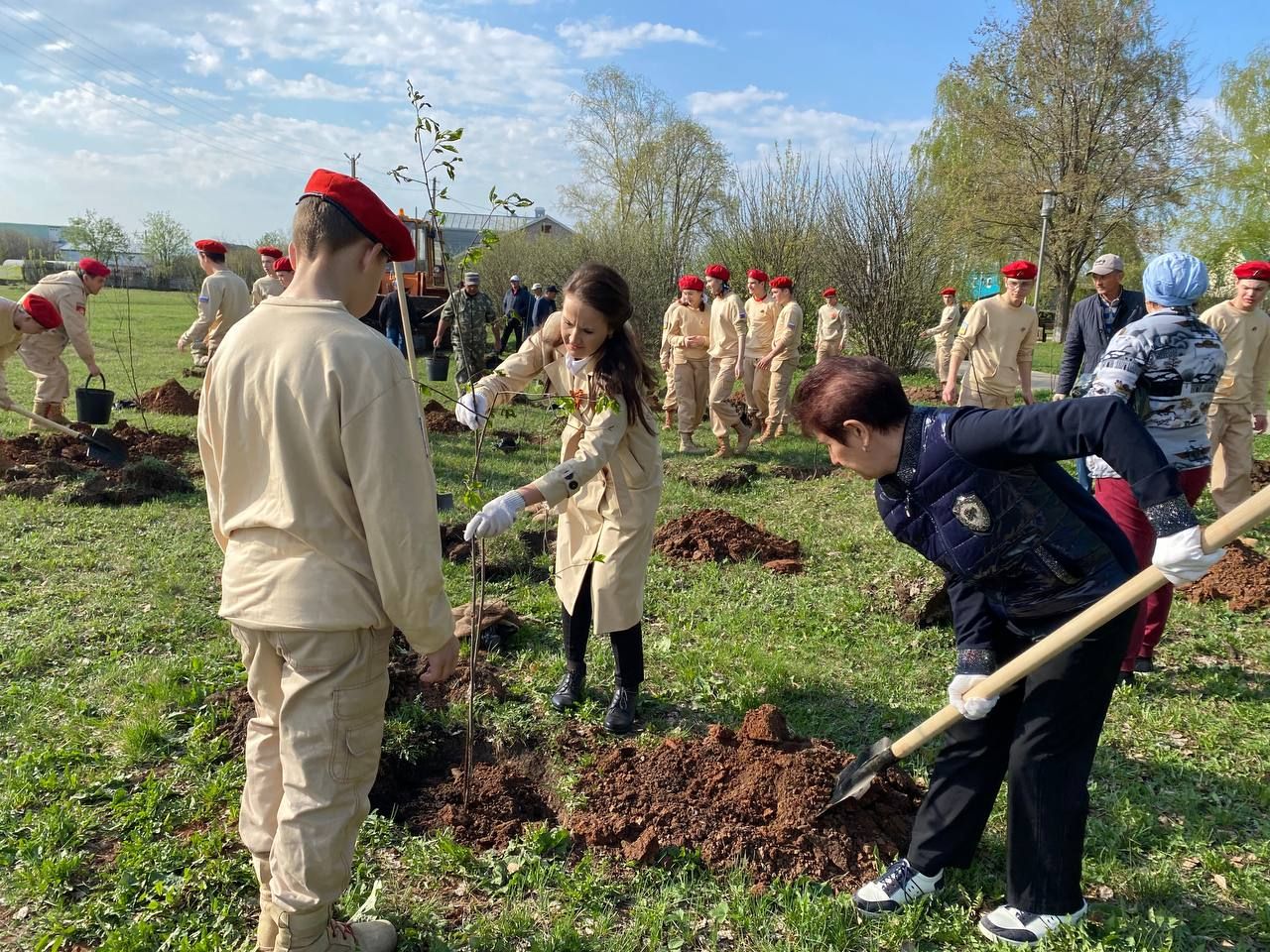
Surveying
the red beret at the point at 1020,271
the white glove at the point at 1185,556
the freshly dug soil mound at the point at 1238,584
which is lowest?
the freshly dug soil mound at the point at 1238,584

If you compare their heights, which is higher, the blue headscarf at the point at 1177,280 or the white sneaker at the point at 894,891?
the blue headscarf at the point at 1177,280

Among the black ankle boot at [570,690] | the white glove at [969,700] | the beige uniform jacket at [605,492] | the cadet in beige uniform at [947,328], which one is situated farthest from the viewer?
the cadet in beige uniform at [947,328]

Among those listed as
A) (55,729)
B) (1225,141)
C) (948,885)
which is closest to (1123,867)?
(948,885)

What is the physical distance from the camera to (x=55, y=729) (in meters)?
3.58

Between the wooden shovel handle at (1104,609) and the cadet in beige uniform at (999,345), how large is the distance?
253 inches

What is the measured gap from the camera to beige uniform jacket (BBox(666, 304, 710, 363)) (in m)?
10.4

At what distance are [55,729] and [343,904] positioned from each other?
74.2 inches

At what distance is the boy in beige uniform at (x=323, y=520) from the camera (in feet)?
6.14

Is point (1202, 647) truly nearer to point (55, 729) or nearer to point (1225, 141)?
point (55, 729)

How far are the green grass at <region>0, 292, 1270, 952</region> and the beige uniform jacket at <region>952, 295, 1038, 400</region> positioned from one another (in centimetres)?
306

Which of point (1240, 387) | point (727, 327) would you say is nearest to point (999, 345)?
point (1240, 387)

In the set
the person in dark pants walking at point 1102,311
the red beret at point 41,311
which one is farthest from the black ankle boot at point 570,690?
the red beret at point 41,311

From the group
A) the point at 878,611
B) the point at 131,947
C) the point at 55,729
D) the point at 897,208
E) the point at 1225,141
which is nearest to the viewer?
the point at 131,947

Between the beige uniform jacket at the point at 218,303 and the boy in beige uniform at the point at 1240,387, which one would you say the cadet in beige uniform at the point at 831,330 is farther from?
the beige uniform jacket at the point at 218,303
